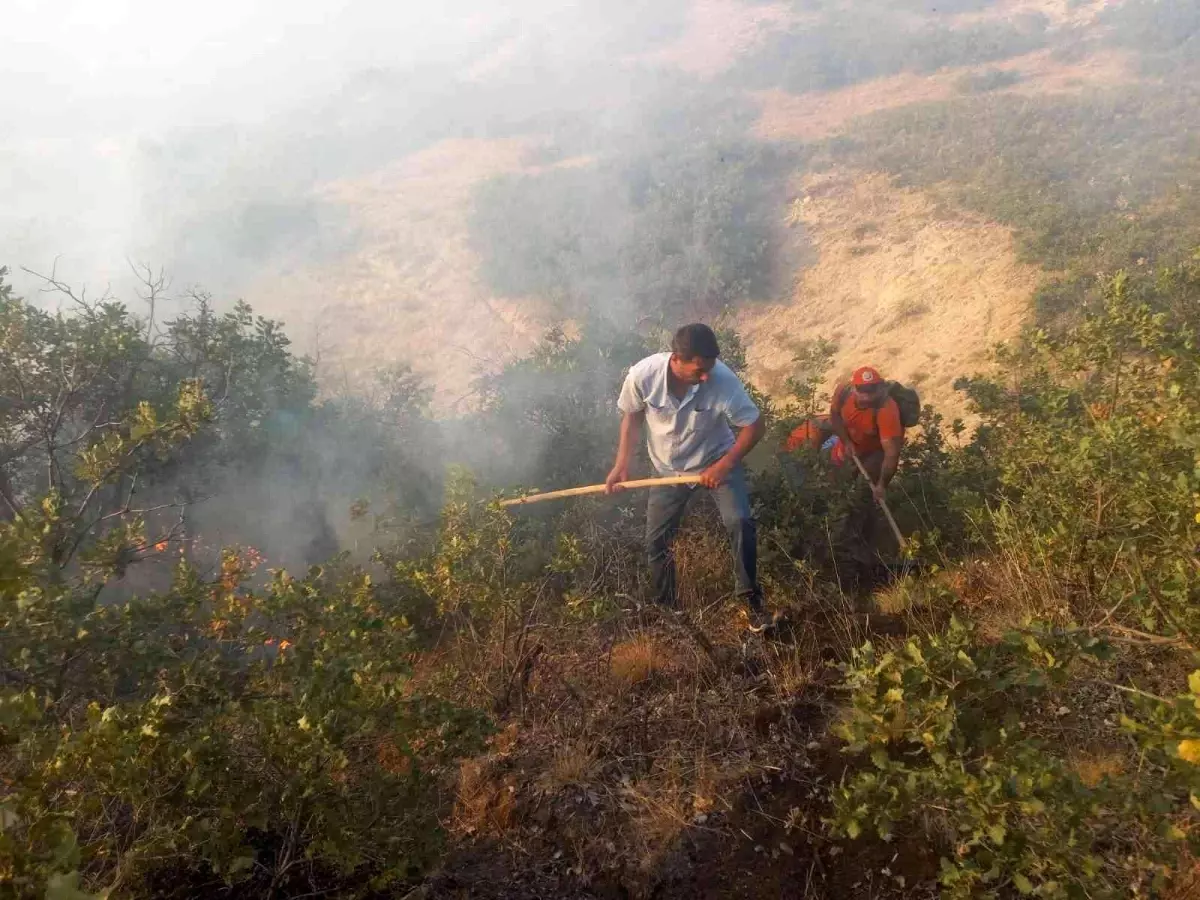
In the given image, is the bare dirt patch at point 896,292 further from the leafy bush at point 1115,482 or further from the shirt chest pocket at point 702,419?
the shirt chest pocket at point 702,419

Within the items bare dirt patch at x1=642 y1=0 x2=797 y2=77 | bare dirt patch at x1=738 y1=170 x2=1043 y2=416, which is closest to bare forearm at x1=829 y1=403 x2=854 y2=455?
bare dirt patch at x1=738 y1=170 x2=1043 y2=416

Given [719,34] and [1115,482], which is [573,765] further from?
[719,34]

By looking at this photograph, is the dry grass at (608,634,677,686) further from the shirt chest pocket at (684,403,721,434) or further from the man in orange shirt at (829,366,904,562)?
the man in orange shirt at (829,366,904,562)

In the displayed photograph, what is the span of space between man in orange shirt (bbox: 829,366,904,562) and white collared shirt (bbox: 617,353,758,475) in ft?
3.58

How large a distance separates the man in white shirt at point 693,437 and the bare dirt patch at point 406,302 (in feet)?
24.0

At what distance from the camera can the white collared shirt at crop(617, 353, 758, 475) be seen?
3.46 metres

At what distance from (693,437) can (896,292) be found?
8393mm

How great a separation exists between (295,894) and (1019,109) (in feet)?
54.5

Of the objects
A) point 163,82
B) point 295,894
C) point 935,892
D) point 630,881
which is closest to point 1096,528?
point 935,892

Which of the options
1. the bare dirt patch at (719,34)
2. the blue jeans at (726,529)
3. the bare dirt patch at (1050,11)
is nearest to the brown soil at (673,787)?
the blue jeans at (726,529)

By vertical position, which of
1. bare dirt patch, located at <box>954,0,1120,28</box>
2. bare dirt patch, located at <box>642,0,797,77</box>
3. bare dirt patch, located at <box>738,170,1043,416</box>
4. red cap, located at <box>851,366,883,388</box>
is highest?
bare dirt patch, located at <box>642,0,797,77</box>

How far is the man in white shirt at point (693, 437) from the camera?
341 cm

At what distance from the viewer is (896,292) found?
35.0ft

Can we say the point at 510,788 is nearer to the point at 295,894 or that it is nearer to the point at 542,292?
the point at 295,894
